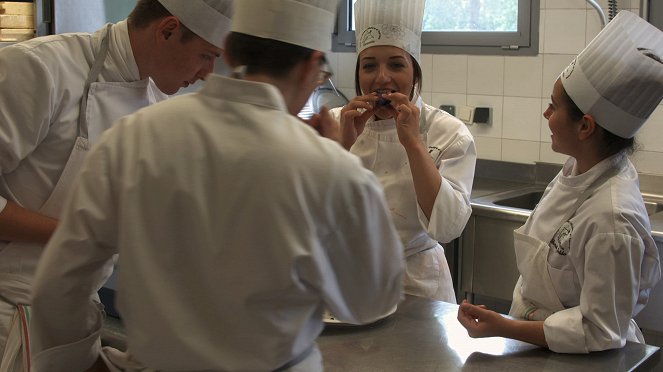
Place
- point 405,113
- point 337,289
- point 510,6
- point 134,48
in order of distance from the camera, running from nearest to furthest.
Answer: point 337,289
point 134,48
point 405,113
point 510,6

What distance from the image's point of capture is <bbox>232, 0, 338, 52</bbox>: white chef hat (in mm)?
1139

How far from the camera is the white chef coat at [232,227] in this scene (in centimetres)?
106

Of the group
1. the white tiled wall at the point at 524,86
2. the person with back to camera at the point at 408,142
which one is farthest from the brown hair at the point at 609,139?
the white tiled wall at the point at 524,86

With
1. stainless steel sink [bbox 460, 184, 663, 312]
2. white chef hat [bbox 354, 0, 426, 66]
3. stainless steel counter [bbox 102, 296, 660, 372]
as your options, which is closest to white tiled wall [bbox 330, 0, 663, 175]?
stainless steel sink [bbox 460, 184, 663, 312]

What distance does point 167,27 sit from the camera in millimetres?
1667

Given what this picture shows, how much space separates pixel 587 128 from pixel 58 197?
1.07 meters

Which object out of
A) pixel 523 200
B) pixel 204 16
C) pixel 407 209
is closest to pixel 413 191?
pixel 407 209

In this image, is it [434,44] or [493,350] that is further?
[434,44]

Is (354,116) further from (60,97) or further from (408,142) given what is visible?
(60,97)

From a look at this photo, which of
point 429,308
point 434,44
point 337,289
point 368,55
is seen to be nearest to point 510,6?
point 434,44

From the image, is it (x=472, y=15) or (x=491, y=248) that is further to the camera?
(x=472, y=15)

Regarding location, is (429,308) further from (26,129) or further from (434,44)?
(434,44)

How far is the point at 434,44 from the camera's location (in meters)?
3.75

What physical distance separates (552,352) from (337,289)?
630 millimetres
